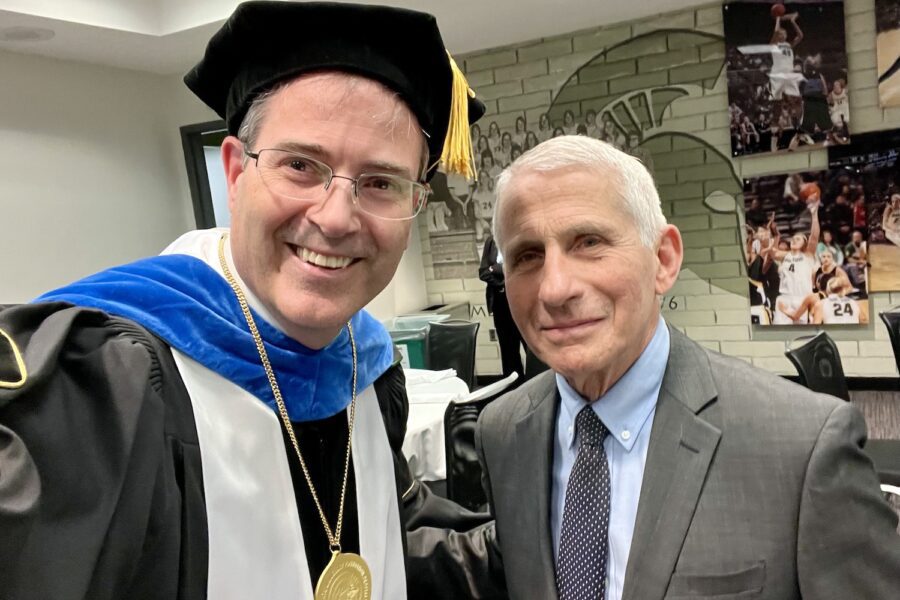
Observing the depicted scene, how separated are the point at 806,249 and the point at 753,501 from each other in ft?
16.3

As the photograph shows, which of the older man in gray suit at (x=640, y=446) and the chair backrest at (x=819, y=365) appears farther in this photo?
the chair backrest at (x=819, y=365)

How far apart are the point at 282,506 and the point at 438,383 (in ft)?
8.66

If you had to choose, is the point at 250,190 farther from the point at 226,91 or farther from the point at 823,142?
the point at 823,142

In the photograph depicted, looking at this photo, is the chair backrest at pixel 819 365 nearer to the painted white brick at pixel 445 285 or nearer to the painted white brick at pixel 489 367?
the painted white brick at pixel 489 367

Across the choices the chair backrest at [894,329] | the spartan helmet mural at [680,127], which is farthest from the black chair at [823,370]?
the spartan helmet mural at [680,127]

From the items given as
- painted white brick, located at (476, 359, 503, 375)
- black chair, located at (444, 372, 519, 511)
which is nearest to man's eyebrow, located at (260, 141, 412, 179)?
black chair, located at (444, 372, 519, 511)

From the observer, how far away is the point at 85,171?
538cm

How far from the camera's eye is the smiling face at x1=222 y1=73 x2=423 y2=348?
0.99m

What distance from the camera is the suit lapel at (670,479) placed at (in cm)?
100

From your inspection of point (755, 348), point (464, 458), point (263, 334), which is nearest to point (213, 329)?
point (263, 334)

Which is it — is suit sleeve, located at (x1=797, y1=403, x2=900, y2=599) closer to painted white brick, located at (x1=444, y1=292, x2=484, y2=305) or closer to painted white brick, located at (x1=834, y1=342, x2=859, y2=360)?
painted white brick, located at (x1=834, y1=342, x2=859, y2=360)

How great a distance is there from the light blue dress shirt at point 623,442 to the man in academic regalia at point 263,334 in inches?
15.4

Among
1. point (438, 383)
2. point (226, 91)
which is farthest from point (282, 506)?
point (438, 383)

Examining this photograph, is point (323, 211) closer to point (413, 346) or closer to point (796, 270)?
point (413, 346)
